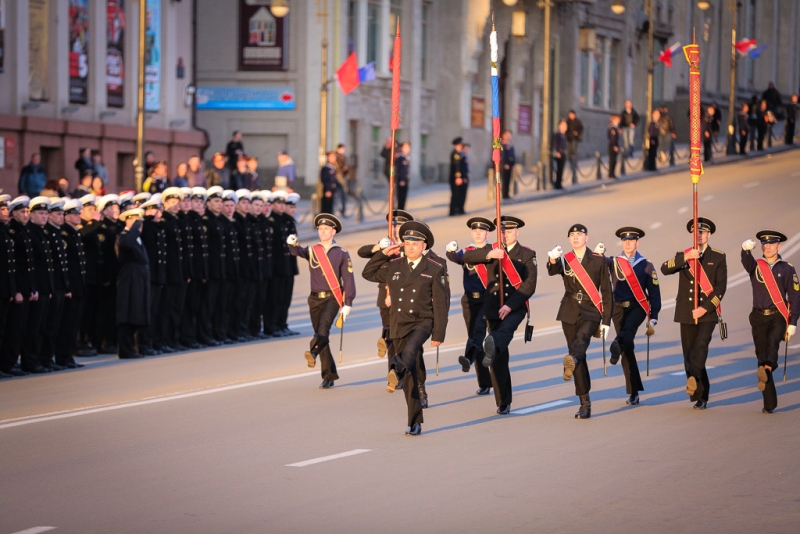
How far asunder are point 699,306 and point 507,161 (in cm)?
2543

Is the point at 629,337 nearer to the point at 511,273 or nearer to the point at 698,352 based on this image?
the point at 698,352

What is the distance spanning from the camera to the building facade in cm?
3159

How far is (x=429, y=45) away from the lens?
50344 mm

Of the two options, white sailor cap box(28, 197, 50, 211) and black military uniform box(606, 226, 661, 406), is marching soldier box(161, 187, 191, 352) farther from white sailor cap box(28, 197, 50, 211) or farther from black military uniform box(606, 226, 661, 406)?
black military uniform box(606, 226, 661, 406)

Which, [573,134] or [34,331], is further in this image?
[573,134]

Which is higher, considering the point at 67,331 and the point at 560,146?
the point at 560,146

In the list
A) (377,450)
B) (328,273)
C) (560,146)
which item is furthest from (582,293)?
(560,146)

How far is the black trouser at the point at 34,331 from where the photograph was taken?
17.4m

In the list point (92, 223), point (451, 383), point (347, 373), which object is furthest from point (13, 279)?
point (451, 383)

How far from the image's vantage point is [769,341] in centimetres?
1488

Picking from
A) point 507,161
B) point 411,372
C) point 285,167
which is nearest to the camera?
point 411,372

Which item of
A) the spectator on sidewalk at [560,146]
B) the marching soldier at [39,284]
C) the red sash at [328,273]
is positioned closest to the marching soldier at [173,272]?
the marching soldier at [39,284]

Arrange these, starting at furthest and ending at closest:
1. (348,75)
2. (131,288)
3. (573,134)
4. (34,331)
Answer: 1. (573,134)
2. (348,75)
3. (131,288)
4. (34,331)

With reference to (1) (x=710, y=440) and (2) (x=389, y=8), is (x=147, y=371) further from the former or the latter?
(2) (x=389, y=8)
